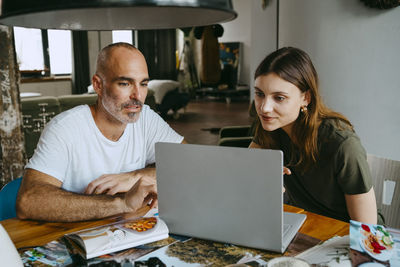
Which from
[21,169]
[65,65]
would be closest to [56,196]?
[21,169]

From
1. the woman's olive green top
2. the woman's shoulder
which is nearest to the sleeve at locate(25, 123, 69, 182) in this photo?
the woman's olive green top

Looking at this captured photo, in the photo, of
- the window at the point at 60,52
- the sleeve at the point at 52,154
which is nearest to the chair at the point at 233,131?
the sleeve at the point at 52,154

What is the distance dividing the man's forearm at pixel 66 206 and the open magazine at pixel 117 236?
18 cm

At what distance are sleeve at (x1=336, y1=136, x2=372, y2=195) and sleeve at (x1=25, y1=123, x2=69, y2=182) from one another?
1.08 m

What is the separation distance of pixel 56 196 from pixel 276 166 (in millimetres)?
815

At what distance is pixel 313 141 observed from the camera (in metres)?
1.40

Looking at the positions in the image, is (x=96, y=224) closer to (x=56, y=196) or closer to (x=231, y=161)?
(x=56, y=196)

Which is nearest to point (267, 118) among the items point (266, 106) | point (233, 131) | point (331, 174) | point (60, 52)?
point (266, 106)

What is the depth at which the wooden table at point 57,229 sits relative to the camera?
1.08 m

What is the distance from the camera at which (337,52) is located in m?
2.84

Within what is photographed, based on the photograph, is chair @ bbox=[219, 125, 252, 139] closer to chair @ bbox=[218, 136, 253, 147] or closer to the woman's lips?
chair @ bbox=[218, 136, 253, 147]

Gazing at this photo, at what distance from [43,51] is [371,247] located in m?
9.78

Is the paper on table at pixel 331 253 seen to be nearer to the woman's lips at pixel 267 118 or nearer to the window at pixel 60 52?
the woman's lips at pixel 267 118

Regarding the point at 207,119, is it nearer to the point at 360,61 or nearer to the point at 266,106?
the point at 360,61
